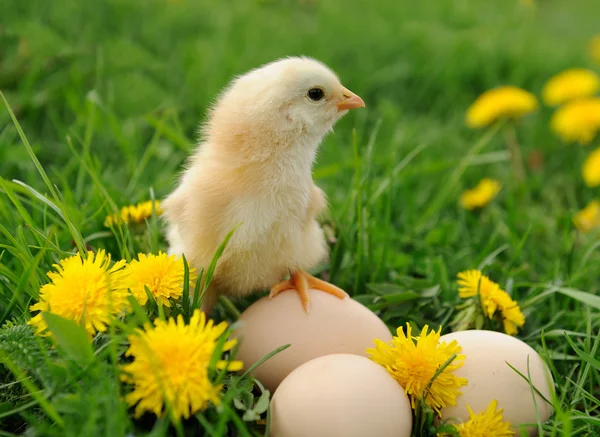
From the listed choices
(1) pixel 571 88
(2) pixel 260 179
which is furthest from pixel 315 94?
(1) pixel 571 88

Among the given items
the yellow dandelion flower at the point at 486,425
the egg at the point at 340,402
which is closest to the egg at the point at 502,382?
the yellow dandelion flower at the point at 486,425

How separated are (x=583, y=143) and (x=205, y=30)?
7.16ft

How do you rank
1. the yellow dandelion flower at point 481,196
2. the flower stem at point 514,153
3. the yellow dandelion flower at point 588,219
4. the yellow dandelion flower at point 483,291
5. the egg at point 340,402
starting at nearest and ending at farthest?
the egg at point 340,402, the yellow dandelion flower at point 483,291, the yellow dandelion flower at point 588,219, the yellow dandelion flower at point 481,196, the flower stem at point 514,153

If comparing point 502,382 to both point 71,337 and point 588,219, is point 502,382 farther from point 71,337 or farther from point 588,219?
point 588,219

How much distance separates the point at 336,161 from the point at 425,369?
1627mm

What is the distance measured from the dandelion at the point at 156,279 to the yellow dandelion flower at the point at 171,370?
0.59 ft

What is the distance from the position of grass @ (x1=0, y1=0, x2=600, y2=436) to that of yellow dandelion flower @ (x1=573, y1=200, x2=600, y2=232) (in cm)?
5

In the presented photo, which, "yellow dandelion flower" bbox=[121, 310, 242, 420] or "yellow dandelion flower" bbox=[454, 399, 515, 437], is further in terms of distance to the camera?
"yellow dandelion flower" bbox=[454, 399, 515, 437]

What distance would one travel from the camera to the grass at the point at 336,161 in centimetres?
146

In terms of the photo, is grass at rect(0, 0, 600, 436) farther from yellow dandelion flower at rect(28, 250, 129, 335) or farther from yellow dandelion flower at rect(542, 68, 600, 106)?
yellow dandelion flower at rect(542, 68, 600, 106)

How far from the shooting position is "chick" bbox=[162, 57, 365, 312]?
4.84 feet

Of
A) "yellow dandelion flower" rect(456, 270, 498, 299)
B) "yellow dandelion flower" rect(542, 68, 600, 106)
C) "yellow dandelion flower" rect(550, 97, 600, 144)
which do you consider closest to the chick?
"yellow dandelion flower" rect(456, 270, 498, 299)

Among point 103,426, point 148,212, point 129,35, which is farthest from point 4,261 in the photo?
point 129,35

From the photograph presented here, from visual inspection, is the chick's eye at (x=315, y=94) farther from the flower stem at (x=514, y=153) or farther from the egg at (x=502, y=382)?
the flower stem at (x=514, y=153)
